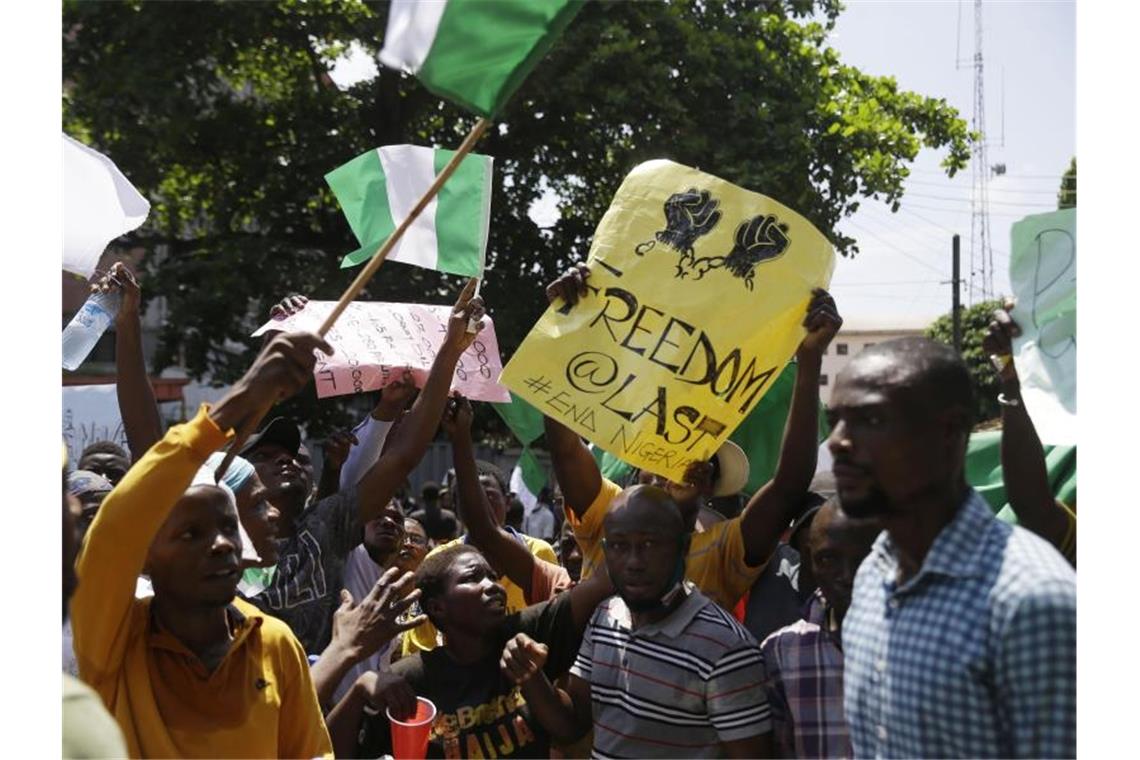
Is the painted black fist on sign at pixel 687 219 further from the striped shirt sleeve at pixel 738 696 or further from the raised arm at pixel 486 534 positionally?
the striped shirt sleeve at pixel 738 696

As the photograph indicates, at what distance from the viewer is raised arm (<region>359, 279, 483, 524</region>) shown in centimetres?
402

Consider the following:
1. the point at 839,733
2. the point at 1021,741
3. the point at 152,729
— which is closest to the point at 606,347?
the point at 839,733

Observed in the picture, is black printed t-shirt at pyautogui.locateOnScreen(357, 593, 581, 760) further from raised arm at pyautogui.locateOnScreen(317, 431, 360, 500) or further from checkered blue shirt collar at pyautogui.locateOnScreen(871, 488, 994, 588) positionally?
checkered blue shirt collar at pyautogui.locateOnScreen(871, 488, 994, 588)

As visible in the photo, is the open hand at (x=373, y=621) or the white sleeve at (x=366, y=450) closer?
the open hand at (x=373, y=621)

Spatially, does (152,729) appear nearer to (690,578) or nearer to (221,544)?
(221,544)

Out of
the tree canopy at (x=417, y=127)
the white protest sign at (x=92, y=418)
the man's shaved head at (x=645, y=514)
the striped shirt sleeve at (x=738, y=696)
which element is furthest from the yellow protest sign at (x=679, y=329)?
the tree canopy at (x=417, y=127)

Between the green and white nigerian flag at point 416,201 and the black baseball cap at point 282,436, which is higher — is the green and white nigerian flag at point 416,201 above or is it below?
above

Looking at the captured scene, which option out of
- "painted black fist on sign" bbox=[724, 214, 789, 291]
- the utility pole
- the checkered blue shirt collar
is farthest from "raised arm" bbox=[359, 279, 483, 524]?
the utility pole

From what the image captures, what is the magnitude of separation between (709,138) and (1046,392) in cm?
1172

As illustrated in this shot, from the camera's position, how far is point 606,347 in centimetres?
402

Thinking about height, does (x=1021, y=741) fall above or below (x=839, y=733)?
above

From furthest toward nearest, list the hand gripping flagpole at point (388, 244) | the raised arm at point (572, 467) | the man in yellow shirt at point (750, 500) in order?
the raised arm at point (572, 467), the man in yellow shirt at point (750, 500), the hand gripping flagpole at point (388, 244)

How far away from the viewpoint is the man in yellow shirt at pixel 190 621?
8.71 feet

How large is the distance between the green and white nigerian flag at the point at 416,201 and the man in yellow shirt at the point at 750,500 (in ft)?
3.38
